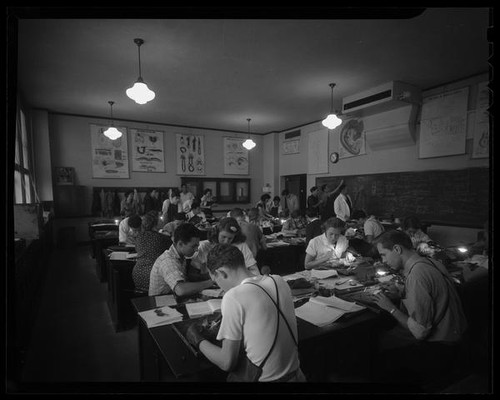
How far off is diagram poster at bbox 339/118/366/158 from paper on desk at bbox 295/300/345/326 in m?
6.36

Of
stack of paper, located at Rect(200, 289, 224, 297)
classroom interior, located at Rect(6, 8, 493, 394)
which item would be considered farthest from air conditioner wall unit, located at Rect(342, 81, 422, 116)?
stack of paper, located at Rect(200, 289, 224, 297)

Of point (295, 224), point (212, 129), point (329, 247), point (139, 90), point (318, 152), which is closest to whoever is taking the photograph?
point (329, 247)

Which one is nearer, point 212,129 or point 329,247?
point 329,247

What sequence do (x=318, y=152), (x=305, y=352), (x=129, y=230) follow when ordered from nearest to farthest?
1. (x=305, y=352)
2. (x=129, y=230)
3. (x=318, y=152)

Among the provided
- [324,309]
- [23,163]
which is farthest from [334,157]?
A: [23,163]

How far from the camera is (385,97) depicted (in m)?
5.52

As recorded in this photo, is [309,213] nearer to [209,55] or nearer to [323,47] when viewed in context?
[323,47]

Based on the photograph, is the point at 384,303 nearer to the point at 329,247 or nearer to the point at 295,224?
the point at 329,247

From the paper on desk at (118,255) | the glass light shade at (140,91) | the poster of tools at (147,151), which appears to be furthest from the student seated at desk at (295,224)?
the poster of tools at (147,151)

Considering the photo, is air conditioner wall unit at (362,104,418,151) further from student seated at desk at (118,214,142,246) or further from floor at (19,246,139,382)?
floor at (19,246,139,382)

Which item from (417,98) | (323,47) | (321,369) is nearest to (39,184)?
(323,47)

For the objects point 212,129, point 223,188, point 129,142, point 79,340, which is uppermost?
point 212,129

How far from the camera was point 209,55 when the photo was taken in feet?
13.9

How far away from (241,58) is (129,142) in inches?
217
